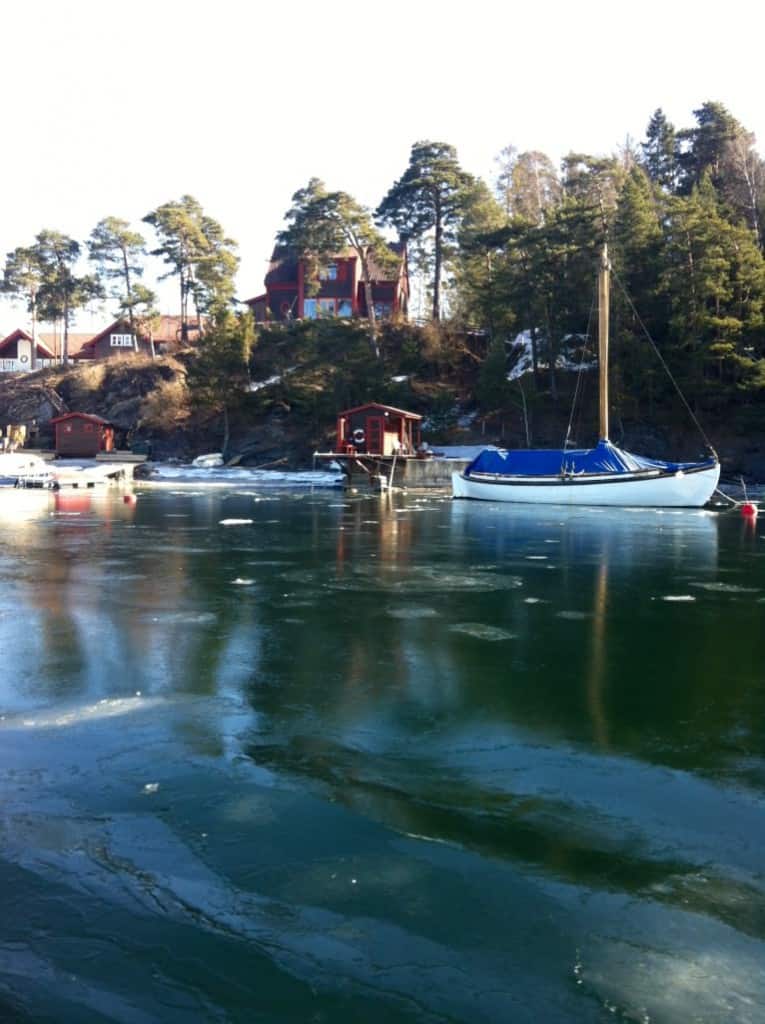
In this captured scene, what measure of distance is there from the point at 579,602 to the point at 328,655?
5.07 meters

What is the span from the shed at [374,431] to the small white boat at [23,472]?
17244 mm

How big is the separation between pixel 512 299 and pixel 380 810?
53537 mm

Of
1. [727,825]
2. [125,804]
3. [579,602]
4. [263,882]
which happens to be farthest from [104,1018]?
[579,602]

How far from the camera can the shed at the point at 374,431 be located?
53.9 m

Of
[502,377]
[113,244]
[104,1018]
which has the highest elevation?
[113,244]

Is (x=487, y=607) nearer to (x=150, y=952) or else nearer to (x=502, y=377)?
(x=150, y=952)

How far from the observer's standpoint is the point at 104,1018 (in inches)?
144

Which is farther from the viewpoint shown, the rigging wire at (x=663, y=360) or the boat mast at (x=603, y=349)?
the rigging wire at (x=663, y=360)

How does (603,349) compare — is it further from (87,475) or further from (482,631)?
(87,475)

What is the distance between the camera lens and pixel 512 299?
56.2 meters

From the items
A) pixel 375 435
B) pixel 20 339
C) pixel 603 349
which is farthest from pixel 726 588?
pixel 20 339

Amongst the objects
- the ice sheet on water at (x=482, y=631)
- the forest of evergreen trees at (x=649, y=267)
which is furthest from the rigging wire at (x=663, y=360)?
the ice sheet on water at (x=482, y=631)

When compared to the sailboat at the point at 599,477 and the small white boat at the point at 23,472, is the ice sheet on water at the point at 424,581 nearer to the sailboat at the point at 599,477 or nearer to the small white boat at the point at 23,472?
the sailboat at the point at 599,477

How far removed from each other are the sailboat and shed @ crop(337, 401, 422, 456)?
1444cm
